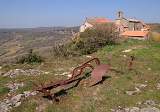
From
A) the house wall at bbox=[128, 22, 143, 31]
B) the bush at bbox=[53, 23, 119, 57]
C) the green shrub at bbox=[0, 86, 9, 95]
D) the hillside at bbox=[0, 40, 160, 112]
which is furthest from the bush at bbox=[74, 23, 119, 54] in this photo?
the house wall at bbox=[128, 22, 143, 31]

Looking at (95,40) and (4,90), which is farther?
(95,40)

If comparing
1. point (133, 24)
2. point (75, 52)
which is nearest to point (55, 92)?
point (75, 52)

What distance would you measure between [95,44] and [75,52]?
2262mm

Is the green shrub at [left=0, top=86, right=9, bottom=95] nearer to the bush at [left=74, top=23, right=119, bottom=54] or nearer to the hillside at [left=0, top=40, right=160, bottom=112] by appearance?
the hillside at [left=0, top=40, right=160, bottom=112]

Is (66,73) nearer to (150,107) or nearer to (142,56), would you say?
(150,107)

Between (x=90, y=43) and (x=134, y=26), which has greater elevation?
(x=134, y=26)

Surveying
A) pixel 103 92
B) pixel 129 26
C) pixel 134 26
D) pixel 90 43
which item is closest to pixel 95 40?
pixel 90 43

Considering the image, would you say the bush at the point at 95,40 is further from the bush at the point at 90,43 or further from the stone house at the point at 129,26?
the stone house at the point at 129,26

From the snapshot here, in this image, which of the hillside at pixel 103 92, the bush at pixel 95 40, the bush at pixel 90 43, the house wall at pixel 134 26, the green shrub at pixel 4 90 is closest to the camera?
the hillside at pixel 103 92

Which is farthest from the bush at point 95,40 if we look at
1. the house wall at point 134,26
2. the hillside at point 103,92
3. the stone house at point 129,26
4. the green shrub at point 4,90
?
the house wall at point 134,26

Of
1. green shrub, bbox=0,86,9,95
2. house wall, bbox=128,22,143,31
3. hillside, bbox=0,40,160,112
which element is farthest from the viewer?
house wall, bbox=128,22,143,31

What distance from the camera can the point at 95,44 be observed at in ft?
95.2

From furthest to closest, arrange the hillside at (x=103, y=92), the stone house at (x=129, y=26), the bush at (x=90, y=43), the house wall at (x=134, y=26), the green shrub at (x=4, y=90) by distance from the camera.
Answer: the house wall at (x=134, y=26) < the stone house at (x=129, y=26) < the bush at (x=90, y=43) < the green shrub at (x=4, y=90) < the hillside at (x=103, y=92)

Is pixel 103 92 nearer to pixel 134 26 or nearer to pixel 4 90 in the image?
pixel 4 90
